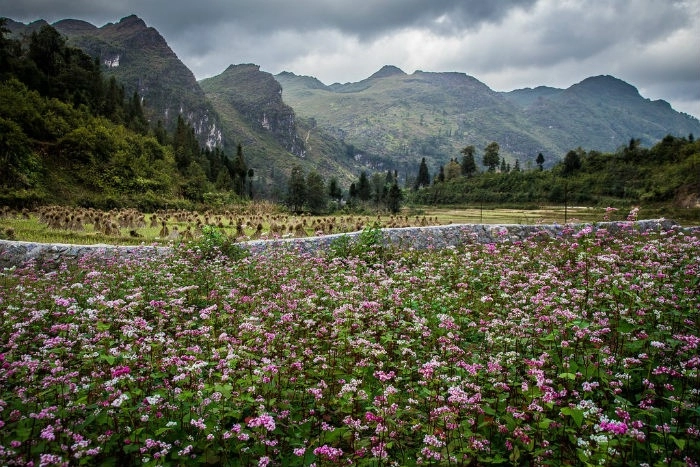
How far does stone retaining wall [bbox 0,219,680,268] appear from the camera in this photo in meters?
12.5

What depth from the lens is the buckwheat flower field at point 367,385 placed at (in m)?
3.15

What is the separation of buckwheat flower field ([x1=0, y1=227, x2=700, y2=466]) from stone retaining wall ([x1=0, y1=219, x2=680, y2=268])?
5.14 meters

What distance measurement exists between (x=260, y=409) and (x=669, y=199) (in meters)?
50.7

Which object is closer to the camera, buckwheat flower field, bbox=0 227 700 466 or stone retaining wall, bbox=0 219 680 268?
buckwheat flower field, bbox=0 227 700 466

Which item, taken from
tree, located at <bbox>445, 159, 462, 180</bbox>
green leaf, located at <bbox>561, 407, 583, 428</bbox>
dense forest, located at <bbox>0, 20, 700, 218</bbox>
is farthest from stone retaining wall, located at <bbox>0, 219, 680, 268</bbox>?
tree, located at <bbox>445, 159, 462, 180</bbox>

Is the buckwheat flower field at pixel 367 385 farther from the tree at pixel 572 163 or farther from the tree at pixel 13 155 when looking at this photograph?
the tree at pixel 572 163

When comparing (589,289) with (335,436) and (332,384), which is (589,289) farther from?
(335,436)

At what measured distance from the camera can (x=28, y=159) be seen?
1478 inches

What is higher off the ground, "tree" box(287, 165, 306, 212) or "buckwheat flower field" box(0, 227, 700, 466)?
"tree" box(287, 165, 306, 212)

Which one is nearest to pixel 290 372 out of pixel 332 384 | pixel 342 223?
pixel 332 384

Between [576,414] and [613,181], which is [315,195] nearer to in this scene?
[613,181]

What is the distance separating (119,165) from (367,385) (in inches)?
2044

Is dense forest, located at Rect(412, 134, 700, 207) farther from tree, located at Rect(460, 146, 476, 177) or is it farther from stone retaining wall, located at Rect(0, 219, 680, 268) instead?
tree, located at Rect(460, 146, 476, 177)

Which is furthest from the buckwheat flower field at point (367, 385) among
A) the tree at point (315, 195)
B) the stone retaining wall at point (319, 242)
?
the tree at point (315, 195)
